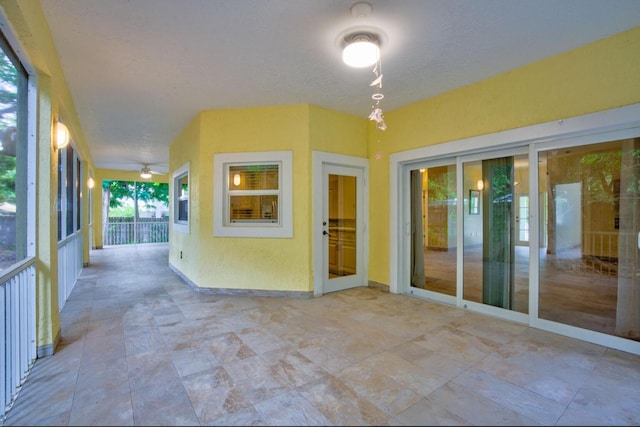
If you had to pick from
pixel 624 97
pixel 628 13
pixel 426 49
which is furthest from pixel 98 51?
pixel 624 97

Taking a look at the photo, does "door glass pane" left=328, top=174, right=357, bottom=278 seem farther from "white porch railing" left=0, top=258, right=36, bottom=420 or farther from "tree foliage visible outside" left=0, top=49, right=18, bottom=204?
"tree foliage visible outside" left=0, top=49, right=18, bottom=204

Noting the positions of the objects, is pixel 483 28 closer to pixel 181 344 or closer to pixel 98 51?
pixel 98 51

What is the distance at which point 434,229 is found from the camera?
423 centimetres

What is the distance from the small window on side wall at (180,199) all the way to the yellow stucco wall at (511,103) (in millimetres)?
3469

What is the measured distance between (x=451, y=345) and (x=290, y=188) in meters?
2.76

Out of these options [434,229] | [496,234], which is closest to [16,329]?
[434,229]

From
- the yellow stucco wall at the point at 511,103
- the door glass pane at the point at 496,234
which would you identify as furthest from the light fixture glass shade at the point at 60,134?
the door glass pane at the point at 496,234

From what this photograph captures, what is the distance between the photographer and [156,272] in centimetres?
612

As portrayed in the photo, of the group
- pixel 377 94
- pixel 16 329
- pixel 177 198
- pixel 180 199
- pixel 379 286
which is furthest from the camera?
pixel 177 198

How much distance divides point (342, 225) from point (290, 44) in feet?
9.04

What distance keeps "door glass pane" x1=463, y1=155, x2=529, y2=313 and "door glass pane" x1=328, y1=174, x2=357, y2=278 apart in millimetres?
1671

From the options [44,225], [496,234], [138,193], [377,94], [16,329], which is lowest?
[16,329]

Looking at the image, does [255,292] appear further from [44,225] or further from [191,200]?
[44,225]

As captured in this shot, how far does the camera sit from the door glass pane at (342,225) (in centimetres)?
464
